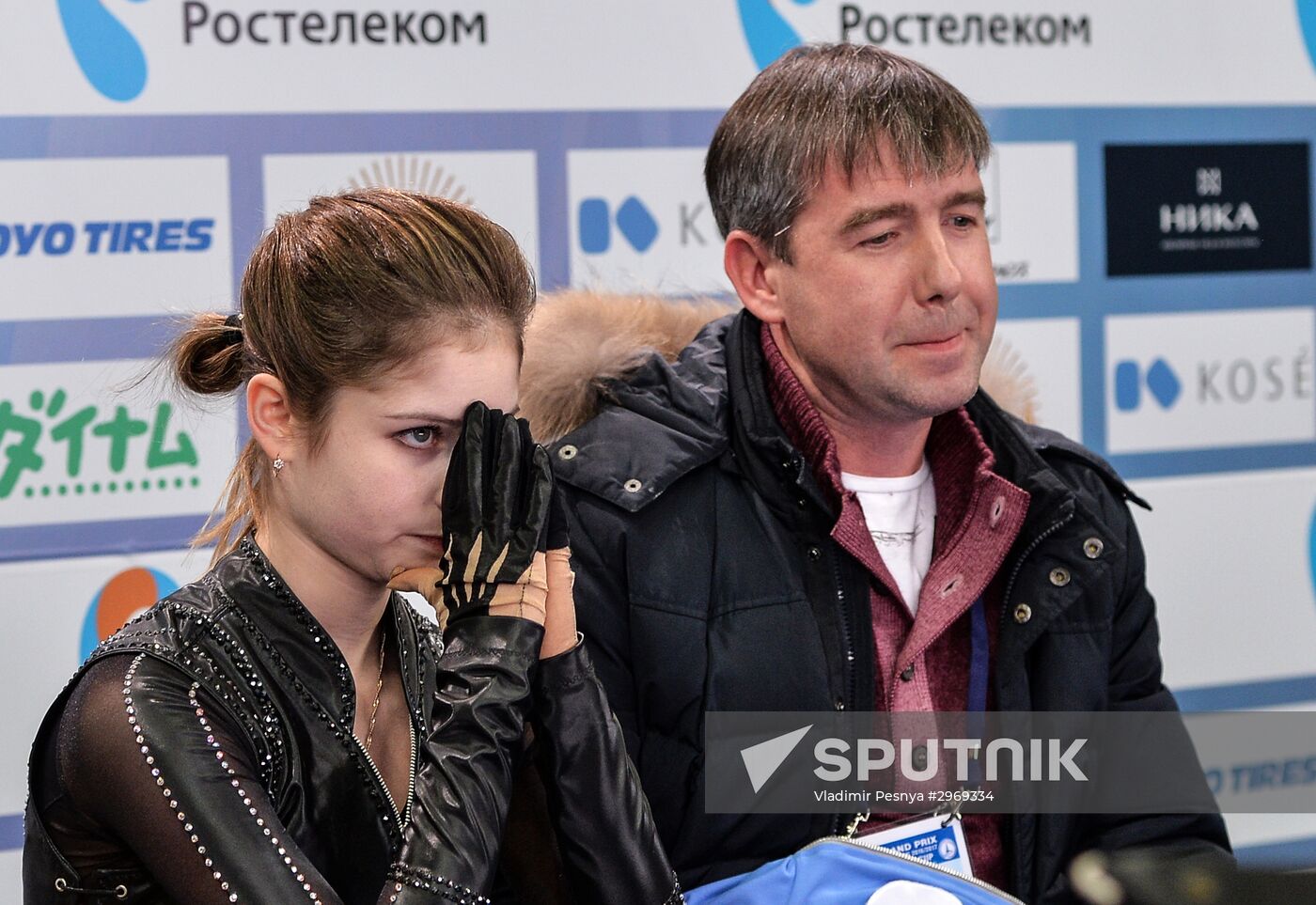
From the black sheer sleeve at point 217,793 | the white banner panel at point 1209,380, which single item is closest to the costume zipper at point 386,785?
the black sheer sleeve at point 217,793

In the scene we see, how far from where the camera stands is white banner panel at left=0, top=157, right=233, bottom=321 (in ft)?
7.57

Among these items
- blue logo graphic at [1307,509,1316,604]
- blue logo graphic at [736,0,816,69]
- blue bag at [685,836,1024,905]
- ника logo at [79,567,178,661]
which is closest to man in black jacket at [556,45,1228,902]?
blue bag at [685,836,1024,905]

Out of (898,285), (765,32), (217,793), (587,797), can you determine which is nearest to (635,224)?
(765,32)

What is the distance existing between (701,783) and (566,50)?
1.35 metres

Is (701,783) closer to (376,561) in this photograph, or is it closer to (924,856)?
(924,856)

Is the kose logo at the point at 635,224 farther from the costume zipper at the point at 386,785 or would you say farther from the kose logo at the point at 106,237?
the costume zipper at the point at 386,785

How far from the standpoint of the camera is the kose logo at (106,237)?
2309mm

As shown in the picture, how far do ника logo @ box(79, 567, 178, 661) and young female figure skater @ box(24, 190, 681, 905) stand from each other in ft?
3.07

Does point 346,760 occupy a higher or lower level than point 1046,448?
lower

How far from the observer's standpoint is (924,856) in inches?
69.0

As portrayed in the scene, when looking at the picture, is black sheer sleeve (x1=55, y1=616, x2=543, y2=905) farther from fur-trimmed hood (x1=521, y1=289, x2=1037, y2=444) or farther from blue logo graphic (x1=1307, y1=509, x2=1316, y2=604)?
blue logo graphic (x1=1307, y1=509, x2=1316, y2=604)

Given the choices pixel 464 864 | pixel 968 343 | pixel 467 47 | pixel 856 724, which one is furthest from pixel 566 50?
pixel 464 864

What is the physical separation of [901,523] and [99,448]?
122 centimetres

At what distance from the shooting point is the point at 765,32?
2707mm
